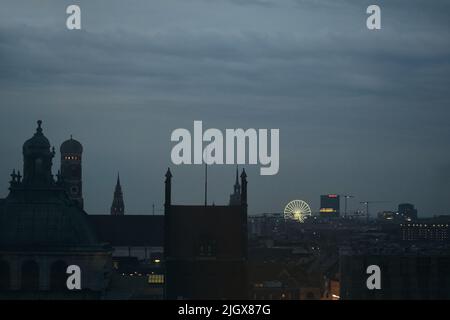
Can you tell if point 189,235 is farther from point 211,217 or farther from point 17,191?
point 17,191

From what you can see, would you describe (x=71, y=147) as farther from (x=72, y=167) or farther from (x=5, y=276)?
(x=5, y=276)

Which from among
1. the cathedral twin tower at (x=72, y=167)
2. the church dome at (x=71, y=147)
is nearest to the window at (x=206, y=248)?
the cathedral twin tower at (x=72, y=167)

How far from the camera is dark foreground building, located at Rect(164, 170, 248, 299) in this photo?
265 feet

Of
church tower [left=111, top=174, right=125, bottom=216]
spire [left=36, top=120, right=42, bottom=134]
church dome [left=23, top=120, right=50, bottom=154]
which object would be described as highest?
spire [left=36, top=120, right=42, bottom=134]

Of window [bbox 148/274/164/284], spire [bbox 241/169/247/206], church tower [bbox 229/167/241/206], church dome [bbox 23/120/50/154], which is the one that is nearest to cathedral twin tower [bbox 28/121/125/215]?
church tower [bbox 229/167/241/206]

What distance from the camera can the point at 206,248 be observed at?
8388cm

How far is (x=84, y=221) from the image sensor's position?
357ft

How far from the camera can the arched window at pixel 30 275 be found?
100 metres

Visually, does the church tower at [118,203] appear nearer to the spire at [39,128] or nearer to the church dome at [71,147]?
the church dome at [71,147]

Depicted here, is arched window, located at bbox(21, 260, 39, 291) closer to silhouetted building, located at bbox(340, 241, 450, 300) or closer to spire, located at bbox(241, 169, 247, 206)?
spire, located at bbox(241, 169, 247, 206)

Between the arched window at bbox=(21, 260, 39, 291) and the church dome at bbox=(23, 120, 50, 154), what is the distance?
11.4 metres

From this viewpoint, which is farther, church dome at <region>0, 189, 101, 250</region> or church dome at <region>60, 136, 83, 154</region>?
church dome at <region>60, 136, 83, 154</region>
